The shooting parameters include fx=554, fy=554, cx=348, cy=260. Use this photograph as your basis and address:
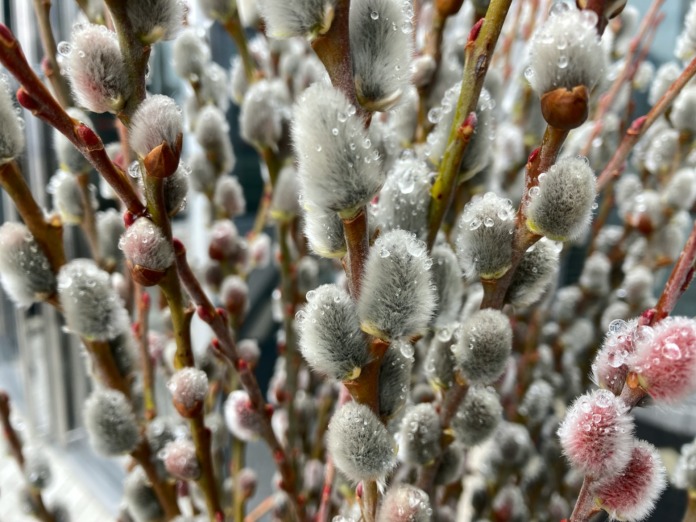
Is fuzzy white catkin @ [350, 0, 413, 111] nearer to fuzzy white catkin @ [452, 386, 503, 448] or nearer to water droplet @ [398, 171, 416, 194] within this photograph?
water droplet @ [398, 171, 416, 194]

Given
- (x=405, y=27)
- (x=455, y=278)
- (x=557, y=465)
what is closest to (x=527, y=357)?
(x=557, y=465)

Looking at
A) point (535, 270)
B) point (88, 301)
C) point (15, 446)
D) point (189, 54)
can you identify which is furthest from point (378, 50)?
point (15, 446)

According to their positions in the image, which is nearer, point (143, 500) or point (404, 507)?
point (404, 507)

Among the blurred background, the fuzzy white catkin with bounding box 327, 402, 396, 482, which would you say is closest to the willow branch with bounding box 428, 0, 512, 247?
the fuzzy white catkin with bounding box 327, 402, 396, 482

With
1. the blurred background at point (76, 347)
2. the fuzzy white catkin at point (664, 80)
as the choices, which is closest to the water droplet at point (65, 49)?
the blurred background at point (76, 347)

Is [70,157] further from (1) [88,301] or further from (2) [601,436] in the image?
(2) [601,436]

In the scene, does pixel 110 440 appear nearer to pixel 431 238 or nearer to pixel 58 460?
pixel 431 238

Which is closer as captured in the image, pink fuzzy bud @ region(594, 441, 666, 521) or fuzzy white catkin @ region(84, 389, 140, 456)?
pink fuzzy bud @ region(594, 441, 666, 521)
